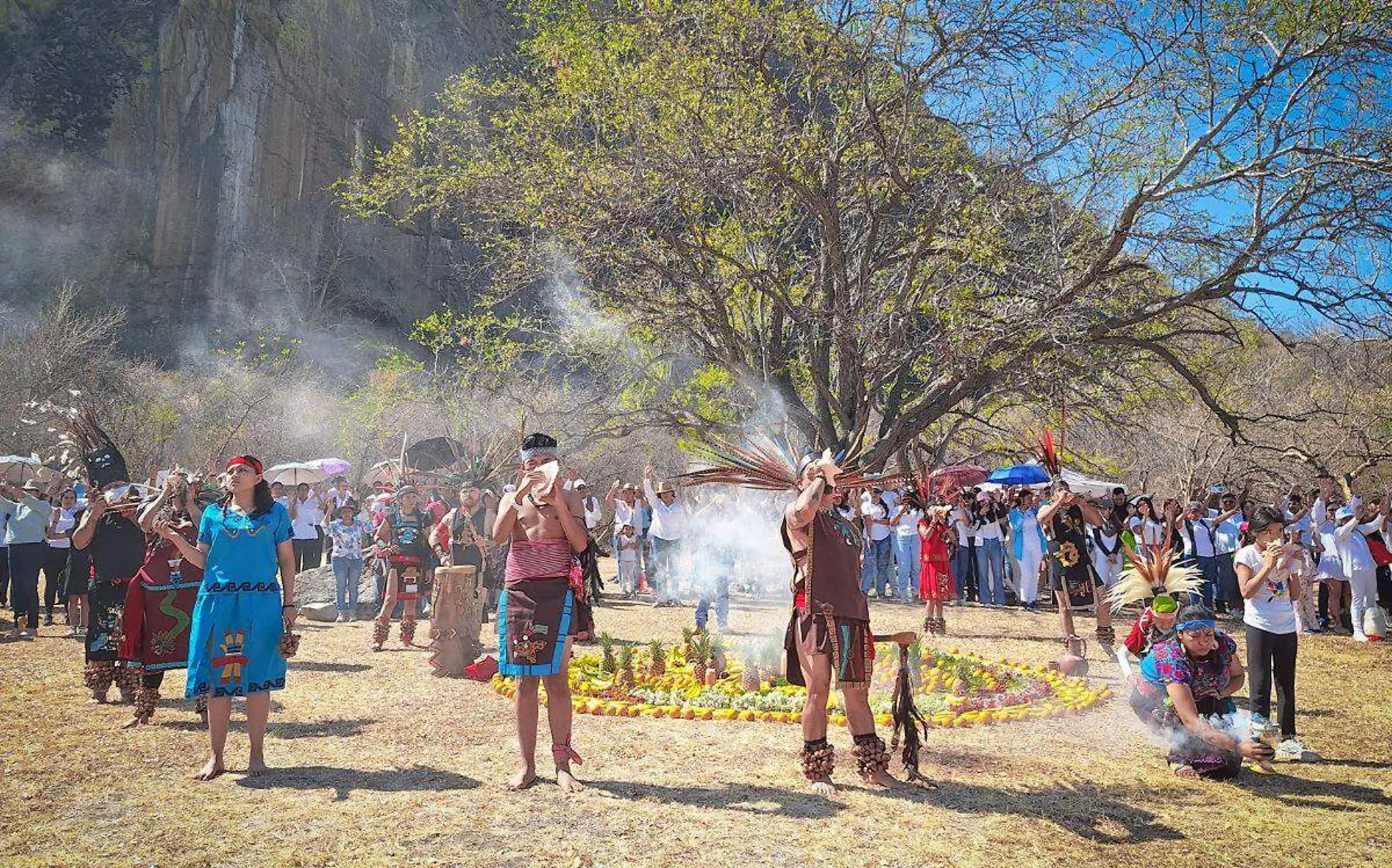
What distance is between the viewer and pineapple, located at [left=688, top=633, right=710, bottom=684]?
28.8 feet

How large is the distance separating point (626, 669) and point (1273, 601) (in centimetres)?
515

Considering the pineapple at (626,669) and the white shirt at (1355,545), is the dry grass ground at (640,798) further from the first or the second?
the white shirt at (1355,545)

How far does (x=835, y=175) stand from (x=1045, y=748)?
325 inches

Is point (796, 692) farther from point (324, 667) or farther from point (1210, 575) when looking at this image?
point (1210, 575)

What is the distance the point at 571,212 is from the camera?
45.0 feet

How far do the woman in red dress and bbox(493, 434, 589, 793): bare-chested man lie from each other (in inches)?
295

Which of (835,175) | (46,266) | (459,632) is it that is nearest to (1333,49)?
(835,175)

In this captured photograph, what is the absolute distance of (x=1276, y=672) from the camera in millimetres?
6613

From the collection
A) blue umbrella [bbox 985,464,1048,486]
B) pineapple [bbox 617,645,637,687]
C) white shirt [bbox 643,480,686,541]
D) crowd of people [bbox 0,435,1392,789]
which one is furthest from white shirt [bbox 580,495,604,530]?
pineapple [bbox 617,645,637,687]

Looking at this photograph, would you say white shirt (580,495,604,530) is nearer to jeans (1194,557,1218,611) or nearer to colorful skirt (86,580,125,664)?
colorful skirt (86,580,125,664)

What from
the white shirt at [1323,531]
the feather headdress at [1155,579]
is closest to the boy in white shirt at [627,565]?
the white shirt at [1323,531]

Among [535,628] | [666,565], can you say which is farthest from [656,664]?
[666,565]

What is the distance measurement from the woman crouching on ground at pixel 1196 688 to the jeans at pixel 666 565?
32.8 feet

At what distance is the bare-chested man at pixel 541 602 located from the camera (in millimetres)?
5547
